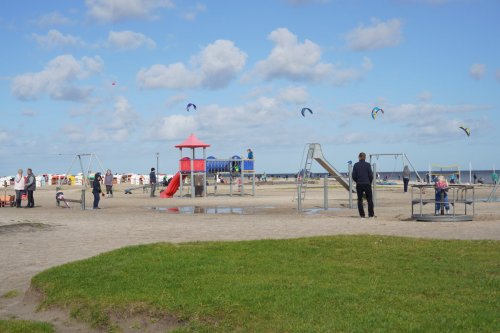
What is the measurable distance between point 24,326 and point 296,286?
355 centimetres

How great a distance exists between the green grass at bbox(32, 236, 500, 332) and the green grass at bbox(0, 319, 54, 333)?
53 centimetres

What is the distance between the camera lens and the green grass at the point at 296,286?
7.51 m

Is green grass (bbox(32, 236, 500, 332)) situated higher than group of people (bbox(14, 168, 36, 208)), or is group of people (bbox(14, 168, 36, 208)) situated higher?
group of people (bbox(14, 168, 36, 208))

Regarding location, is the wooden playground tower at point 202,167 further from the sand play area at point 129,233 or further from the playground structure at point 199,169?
the sand play area at point 129,233

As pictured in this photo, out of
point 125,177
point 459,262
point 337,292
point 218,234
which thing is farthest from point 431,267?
point 125,177

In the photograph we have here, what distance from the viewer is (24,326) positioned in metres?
8.37

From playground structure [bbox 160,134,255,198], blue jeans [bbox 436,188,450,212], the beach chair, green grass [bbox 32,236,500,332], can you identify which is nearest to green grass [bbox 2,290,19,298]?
green grass [bbox 32,236,500,332]

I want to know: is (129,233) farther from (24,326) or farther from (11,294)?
(24,326)

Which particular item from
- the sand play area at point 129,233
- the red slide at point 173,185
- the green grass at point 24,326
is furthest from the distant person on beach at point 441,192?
the red slide at point 173,185

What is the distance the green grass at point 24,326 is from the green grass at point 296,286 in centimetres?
53

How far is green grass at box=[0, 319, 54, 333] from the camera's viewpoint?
8.22m

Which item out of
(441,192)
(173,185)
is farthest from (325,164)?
(173,185)

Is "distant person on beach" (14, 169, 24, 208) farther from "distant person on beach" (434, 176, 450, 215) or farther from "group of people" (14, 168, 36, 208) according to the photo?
"distant person on beach" (434, 176, 450, 215)

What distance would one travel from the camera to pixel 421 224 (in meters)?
18.8
